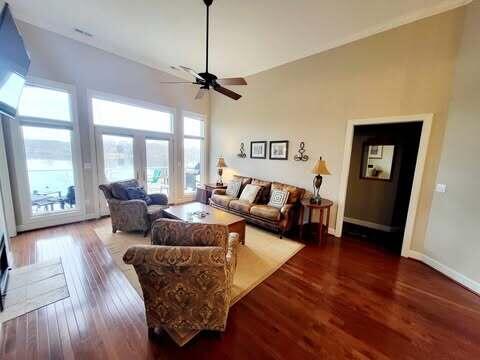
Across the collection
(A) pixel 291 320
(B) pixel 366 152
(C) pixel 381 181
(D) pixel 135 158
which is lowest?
(A) pixel 291 320

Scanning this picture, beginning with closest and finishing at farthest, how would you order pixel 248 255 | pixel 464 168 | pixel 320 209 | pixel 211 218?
pixel 464 168 → pixel 248 255 → pixel 211 218 → pixel 320 209

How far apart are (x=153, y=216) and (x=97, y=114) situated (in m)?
2.60

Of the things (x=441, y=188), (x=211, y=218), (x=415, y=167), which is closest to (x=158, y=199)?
(x=211, y=218)

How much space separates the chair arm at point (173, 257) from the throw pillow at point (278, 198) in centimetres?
275

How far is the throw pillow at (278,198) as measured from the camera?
12.7 ft

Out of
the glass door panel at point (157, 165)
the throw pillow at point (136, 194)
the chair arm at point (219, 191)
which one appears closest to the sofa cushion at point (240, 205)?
the chair arm at point (219, 191)

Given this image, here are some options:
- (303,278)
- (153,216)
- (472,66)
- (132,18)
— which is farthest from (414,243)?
(132,18)

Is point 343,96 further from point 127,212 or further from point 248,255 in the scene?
point 127,212

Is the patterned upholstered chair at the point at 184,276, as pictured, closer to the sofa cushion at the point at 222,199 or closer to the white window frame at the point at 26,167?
the sofa cushion at the point at 222,199

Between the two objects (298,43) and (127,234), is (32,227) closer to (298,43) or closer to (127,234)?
(127,234)

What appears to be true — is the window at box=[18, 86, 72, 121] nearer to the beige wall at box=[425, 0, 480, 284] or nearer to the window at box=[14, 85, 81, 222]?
the window at box=[14, 85, 81, 222]

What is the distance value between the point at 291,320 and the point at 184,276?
3.89 ft

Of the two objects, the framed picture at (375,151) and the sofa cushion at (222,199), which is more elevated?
the framed picture at (375,151)

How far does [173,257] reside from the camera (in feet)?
4.11
